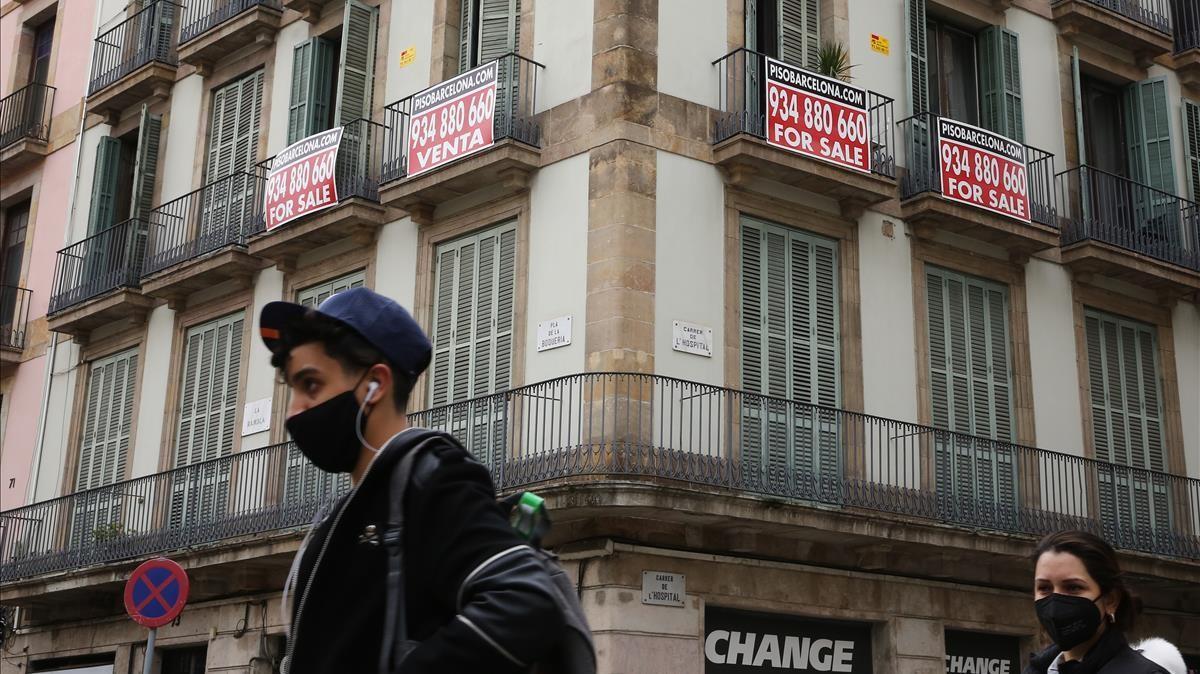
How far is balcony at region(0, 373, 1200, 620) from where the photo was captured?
15.2m

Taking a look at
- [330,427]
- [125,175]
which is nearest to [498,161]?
[125,175]

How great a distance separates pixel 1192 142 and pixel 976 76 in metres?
3.97

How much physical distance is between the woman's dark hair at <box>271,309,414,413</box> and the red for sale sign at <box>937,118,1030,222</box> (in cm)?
1587

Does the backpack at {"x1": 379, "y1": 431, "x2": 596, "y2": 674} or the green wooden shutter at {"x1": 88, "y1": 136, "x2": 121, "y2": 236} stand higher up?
the green wooden shutter at {"x1": 88, "y1": 136, "x2": 121, "y2": 236}

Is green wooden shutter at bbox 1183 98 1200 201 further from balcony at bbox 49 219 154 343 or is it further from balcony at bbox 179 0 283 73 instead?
balcony at bbox 49 219 154 343

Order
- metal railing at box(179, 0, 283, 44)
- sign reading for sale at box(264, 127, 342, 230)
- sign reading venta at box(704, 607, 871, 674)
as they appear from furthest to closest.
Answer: metal railing at box(179, 0, 283, 44) < sign reading for sale at box(264, 127, 342, 230) < sign reading venta at box(704, 607, 871, 674)

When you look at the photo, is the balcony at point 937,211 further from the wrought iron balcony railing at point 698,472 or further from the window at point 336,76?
the window at point 336,76

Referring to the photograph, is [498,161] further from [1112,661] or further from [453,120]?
[1112,661]

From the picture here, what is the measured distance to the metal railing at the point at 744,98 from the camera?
16891mm

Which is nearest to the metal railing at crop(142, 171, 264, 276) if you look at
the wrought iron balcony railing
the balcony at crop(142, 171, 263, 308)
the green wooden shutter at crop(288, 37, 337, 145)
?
the balcony at crop(142, 171, 263, 308)

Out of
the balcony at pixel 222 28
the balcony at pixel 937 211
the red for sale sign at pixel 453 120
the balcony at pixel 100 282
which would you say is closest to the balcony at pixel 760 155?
the balcony at pixel 937 211

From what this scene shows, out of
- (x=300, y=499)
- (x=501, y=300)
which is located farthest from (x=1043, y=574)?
(x=300, y=499)

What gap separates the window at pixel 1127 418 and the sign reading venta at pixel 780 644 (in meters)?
4.09

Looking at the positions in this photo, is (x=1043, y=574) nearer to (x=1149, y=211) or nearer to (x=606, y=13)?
(x=606, y=13)
